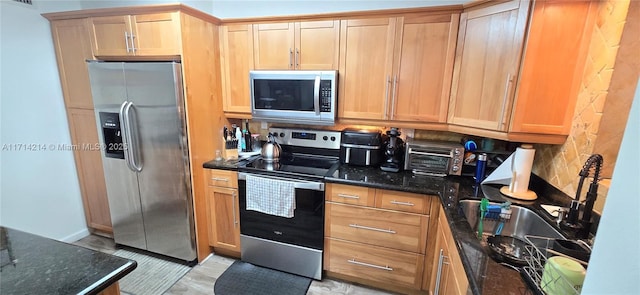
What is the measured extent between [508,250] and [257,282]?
1.75 metres

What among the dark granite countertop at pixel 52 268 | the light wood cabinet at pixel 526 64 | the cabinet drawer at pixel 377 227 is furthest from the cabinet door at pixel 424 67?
the dark granite countertop at pixel 52 268

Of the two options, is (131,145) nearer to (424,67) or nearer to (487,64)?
(424,67)

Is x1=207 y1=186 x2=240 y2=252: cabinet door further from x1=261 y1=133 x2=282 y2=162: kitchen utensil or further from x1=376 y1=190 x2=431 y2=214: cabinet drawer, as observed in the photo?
x1=376 y1=190 x2=431 y2=214: cabinet drawer

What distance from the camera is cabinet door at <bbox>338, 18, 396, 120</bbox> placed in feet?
6.48

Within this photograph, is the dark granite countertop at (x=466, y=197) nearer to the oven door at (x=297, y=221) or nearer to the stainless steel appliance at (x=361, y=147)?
the stainless steel appliance at (x=361, y=147)

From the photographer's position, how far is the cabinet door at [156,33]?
1.91m

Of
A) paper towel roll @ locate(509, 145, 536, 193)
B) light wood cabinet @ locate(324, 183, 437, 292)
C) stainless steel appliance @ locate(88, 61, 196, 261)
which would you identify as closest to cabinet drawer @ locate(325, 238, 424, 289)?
light wood cabinet @ locate(324, 183, 437, 292)

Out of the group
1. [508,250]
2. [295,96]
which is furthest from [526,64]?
[295,96]

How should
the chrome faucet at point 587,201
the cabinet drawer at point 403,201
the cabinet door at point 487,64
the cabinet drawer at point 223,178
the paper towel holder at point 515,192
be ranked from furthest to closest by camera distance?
1. the cabinet drawer at point 223,178
2. the cabinet drawer at point 403,201
3. the paper towel holder at point 515,192
4. the cabinet door at point 487,64
5. the chrome faucet at point 587,201

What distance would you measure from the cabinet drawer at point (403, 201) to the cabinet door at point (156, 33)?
1.78 m

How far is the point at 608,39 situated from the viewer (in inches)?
51.6

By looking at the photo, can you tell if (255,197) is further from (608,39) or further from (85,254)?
(608,39)

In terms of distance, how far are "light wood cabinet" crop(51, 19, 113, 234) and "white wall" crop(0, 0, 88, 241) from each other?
0.08m

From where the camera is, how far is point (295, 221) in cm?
209
